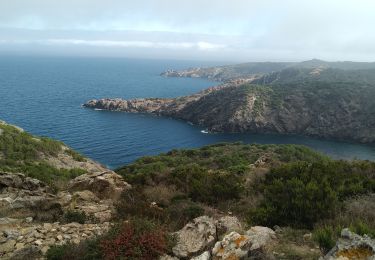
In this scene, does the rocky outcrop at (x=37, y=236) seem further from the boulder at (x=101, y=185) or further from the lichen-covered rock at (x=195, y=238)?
the boulder at (x=101, y=185)

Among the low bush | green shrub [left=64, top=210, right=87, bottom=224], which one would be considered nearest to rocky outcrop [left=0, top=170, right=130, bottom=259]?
green shrub [left=64, top=210, right=87, bottom=224]

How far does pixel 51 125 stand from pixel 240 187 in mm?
86269

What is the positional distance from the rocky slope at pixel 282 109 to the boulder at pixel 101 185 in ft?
289

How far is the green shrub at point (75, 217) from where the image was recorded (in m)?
12.2

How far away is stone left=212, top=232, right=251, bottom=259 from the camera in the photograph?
25.2 ft

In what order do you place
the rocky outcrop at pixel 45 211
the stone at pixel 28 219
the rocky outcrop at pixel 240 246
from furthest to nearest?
the stone at pixel 28 219 < the rocky outcrop at pixel 45 211 < the rocky outcrop at pixel 240 246

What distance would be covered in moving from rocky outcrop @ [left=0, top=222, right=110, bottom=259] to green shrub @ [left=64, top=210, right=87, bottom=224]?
1.87ft

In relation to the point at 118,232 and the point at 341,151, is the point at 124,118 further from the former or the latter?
the point at 118,232

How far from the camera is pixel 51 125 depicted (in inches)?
3708

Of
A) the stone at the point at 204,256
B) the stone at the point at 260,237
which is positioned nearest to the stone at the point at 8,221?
the stone at the point at 204,256

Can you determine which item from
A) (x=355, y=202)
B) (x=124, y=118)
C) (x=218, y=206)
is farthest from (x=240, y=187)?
(x=124, y=118)

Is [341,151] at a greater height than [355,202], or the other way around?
[355,202]

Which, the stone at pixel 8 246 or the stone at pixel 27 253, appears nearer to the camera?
the stone at pixel 27 253

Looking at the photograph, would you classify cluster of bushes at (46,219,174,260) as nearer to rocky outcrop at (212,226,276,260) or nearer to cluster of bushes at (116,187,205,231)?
rocky outcrop at (212,226,276,260)
